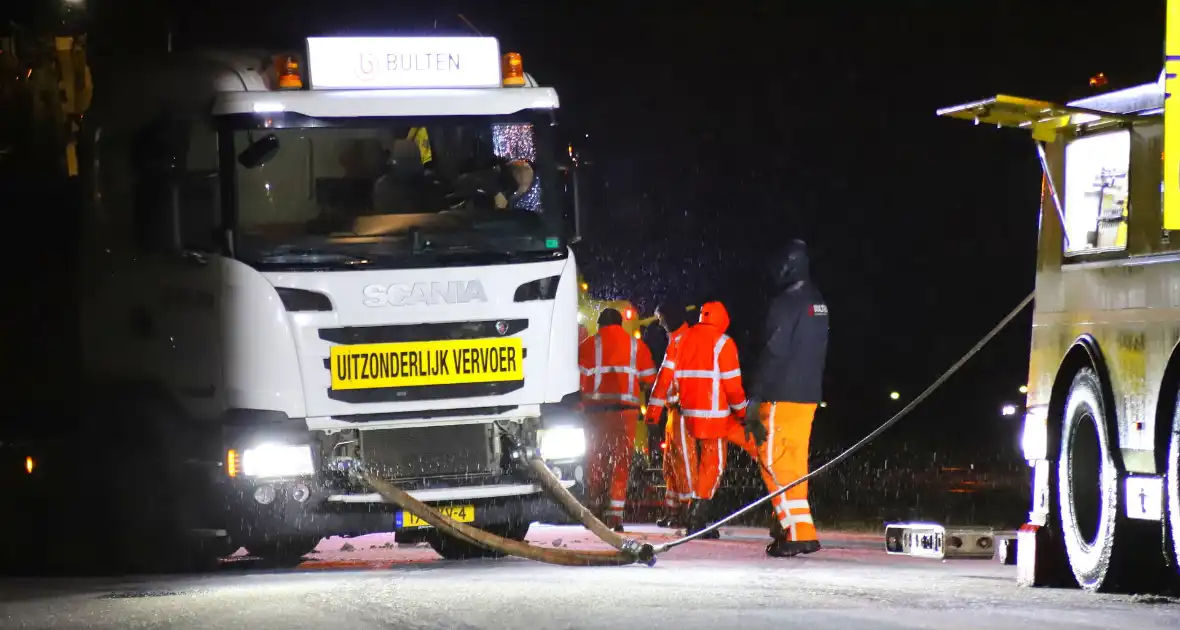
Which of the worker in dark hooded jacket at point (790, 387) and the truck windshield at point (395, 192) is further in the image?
the worker in dark hooded jacket at point (790, 387)

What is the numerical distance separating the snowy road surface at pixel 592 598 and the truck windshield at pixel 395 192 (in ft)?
6.21

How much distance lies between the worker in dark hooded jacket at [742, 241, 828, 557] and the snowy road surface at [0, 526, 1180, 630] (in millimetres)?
244

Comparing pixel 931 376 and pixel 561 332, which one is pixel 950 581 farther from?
pixel 931 376

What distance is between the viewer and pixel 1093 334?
9.95 metres

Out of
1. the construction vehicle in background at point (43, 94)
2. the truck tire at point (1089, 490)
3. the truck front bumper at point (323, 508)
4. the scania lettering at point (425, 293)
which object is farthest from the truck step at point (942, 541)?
the construction vehicle in background at point (43, 94)

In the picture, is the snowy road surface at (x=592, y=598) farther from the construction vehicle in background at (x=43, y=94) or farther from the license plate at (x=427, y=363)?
the construction vehicle in background at (x=43, y=94)

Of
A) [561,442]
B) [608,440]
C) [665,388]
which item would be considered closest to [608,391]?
[608,440]

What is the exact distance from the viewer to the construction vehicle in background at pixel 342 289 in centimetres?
1162

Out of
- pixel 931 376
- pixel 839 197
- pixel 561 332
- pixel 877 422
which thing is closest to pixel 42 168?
pixel 561 332

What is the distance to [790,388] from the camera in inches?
504

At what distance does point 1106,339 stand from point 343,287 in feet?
14.3

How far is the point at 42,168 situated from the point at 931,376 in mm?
32764

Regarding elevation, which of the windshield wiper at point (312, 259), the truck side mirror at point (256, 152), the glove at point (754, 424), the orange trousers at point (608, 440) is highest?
the truck side mirror at point (256, 152)

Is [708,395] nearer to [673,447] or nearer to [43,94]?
[673,447]
